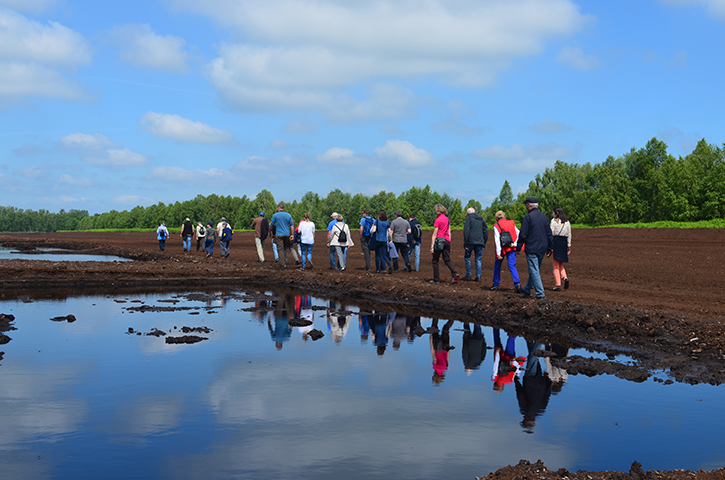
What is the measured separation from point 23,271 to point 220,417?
17638 mm

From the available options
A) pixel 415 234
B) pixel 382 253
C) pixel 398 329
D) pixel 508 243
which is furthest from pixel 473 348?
pixel 382 253

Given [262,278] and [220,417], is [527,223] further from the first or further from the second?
[262,278]

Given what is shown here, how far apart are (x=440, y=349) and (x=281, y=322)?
398 cm

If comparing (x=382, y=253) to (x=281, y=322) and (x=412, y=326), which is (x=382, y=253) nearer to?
(x=281, y=322)

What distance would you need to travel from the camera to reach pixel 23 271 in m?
20.6

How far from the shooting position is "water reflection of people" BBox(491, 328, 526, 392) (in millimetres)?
7863

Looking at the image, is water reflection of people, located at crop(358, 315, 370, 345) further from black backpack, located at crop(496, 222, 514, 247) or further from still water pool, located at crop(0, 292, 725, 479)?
black backpack, located at crop(496, 222, 514, 247)

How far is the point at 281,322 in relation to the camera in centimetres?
1249

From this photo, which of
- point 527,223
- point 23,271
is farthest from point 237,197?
point 527,223

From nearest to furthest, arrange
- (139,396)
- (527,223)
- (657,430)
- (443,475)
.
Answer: (443,475)
(657,430)
(139,396)
(527,223)

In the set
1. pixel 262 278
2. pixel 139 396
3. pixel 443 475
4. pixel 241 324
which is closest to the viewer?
pixel 443 475

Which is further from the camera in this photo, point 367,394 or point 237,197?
point 237,197

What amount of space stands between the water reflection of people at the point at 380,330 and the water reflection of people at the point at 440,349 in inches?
32.0

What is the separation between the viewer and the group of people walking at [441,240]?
1305 cm
